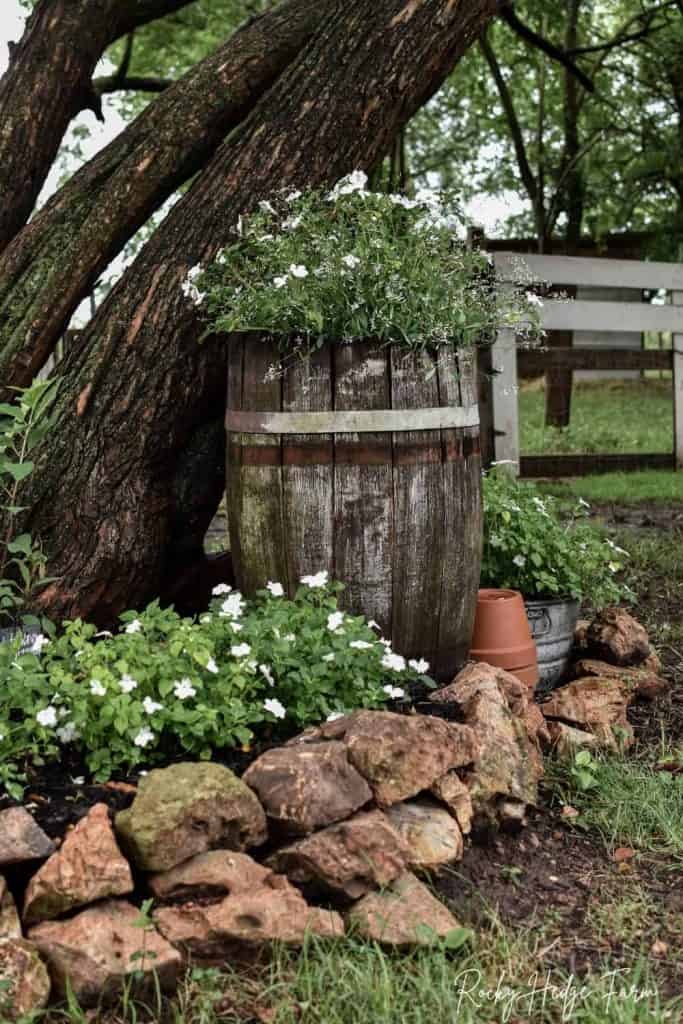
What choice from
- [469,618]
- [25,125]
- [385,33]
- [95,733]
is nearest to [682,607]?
[469,618]

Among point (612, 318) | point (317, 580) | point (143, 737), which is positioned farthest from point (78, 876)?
point (612, 318)

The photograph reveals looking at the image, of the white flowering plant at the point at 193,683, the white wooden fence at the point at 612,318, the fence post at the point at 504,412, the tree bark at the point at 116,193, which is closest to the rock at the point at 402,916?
the white flowering plant at the point at 193,683

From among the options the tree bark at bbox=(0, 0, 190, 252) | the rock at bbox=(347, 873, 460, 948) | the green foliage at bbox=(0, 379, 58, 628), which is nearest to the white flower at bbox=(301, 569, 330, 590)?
the green foliage at bbox=(0, 379, 58, 628)

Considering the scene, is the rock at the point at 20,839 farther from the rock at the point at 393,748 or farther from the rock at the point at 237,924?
the rock at the point at 393,748

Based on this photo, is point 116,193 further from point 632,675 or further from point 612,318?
point 612,318

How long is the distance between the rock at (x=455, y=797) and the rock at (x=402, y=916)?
0.99ft

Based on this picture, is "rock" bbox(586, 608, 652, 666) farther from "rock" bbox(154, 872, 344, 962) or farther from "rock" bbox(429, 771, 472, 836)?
"rock" bbox(154, 872, 344, 962)

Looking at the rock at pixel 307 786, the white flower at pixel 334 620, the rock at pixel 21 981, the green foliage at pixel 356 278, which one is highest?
the green foliage at pixel 356 278

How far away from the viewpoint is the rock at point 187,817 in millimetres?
2340

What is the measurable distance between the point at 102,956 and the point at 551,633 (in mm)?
2162

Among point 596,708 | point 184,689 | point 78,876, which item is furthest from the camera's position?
point 596,708

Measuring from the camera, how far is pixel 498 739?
2975mm

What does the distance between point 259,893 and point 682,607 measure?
122 inches

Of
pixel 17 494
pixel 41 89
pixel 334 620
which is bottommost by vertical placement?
pixel 334 620
